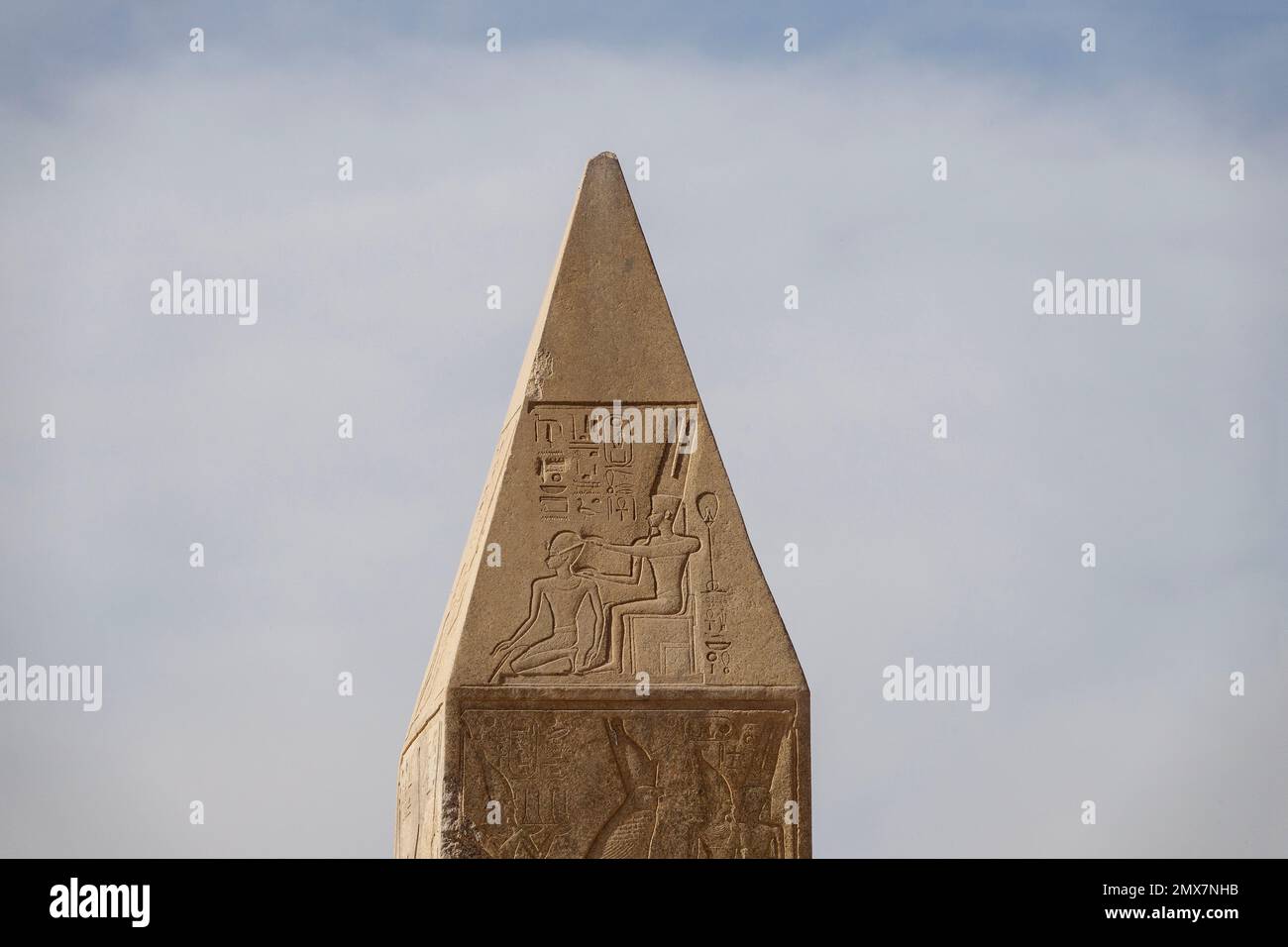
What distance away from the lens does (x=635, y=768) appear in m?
9.30

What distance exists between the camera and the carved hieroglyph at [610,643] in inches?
364

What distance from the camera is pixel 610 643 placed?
9.42 m

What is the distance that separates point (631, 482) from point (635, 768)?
1.23 meters

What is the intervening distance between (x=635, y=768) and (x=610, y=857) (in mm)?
389

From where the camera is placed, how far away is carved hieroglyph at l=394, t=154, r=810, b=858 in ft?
30.3

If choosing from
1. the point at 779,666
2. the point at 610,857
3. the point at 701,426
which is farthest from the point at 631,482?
the point at 610,857

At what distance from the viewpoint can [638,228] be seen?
10.1 meters

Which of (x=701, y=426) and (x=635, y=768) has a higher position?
(x=701, y=426)

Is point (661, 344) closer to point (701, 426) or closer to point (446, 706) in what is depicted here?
point (701, 426)

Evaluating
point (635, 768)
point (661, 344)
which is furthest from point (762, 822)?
point (661, 344)

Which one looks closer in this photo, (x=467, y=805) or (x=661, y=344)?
(x=467, y=805)
